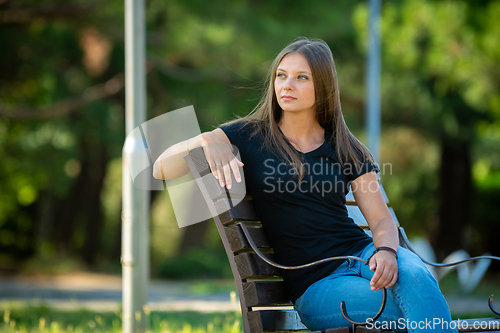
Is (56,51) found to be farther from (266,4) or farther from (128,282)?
(128,282)

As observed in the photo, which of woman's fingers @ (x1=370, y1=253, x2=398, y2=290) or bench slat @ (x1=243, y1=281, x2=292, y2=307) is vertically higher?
woman's fingers @ (x1=370, y1=253, x2=398, y2=290)

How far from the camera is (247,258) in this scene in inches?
99.2

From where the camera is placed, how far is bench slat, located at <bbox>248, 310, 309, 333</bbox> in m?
2.45

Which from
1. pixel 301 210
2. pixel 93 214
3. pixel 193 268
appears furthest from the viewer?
pixel 93 214

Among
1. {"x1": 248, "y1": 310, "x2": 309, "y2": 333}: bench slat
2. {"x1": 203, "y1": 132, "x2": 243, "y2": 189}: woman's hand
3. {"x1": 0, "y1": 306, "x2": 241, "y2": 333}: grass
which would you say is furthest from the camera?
{"x1": 0, "y1": 306, "x2": 241, "y2": 333}: grass

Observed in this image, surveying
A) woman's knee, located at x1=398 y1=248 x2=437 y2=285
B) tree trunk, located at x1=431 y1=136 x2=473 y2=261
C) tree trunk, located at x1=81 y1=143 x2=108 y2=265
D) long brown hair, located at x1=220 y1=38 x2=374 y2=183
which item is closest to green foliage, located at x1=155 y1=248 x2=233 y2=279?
tree trunk, located at x1=81 y1=143 x2=108 y2=265

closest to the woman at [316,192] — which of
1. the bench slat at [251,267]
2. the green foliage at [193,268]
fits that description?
the bench slat at [251,267]

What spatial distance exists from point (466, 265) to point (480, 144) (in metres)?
4.01

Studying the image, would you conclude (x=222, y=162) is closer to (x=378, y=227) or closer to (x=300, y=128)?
(x=300, y=128)

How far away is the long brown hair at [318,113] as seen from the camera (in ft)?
9.16

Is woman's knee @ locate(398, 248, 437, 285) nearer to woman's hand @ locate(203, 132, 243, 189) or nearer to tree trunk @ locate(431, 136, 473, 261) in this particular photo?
woman's hand @ locate(203, 132, 243, 189)

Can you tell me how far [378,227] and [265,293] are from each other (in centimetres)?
60

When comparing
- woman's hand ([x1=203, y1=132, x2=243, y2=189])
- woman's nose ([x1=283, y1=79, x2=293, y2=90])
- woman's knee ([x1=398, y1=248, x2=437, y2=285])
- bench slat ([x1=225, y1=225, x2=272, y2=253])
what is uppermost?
woman's nose ([x1=283, y1=79, x2=293, y2=90])

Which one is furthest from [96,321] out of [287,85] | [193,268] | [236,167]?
[193,268]
